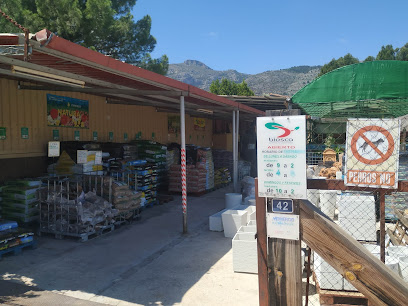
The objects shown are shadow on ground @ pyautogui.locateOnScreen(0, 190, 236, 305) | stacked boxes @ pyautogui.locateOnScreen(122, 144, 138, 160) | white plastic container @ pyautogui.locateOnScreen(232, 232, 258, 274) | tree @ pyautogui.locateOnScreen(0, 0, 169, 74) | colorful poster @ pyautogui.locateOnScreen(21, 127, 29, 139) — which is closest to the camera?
shadow on ground @ pyautogui.locateOnScreen(0, 190, 236, 305)

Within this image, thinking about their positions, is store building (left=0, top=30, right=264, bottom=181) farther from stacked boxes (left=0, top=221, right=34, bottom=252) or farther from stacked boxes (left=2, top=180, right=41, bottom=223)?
stacked boxes (left=0, top=221, right=34, bottom=252)

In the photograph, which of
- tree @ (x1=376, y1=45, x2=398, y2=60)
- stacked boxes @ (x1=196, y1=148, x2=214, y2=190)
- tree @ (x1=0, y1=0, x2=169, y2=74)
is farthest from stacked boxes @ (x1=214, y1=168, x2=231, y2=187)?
tree @ (x1=376, y1=45, x2=398, y2=60)

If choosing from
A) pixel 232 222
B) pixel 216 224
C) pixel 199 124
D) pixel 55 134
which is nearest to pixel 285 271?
pixel 232 222

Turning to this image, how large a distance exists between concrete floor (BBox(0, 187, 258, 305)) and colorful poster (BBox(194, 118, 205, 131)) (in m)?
12.0

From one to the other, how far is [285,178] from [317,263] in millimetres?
3385

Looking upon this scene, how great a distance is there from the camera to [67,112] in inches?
437

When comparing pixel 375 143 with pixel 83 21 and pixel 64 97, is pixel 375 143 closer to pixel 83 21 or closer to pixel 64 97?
pixel 64 97

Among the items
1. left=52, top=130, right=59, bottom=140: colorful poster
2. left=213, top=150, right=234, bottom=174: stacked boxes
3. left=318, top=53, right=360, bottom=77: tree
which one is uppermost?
left=318, top=53, right=360, bottom=77: tree

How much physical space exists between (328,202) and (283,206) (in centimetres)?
868

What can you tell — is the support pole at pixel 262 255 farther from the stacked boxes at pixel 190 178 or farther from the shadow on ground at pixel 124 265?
the stacked boxes at pixel 190 178

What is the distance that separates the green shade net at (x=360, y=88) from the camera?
10742 mm

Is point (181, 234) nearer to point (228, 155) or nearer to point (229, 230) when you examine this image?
point (229, 230)

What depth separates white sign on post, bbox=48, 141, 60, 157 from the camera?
9852mm

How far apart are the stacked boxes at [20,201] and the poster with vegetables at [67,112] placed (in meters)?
2.37
